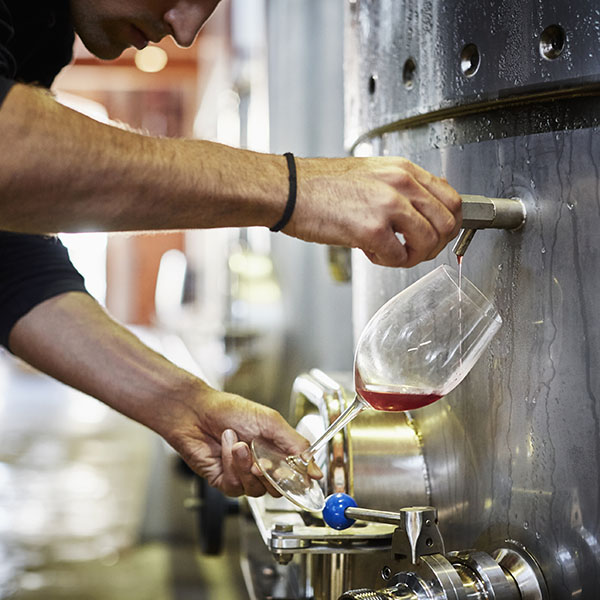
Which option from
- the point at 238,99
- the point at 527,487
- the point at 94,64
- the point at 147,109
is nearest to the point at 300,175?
the point at 527,487

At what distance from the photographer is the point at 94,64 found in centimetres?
1022

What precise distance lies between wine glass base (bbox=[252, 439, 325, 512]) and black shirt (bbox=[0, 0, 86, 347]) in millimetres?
479

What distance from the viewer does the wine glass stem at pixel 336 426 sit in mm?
894

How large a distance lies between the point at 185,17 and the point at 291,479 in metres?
0.69

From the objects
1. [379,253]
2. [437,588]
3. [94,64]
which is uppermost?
[94,64]

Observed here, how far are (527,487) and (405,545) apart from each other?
5.4 inches

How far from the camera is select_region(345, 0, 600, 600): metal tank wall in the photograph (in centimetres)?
77

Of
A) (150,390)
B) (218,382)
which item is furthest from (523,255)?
(218,382)

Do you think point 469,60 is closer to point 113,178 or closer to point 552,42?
point 552,42

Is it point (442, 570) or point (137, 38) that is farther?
point (137, 38)

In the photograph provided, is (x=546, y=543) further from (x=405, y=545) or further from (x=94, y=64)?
(x=94, y=64)

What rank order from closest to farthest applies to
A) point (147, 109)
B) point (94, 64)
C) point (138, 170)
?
point (138, 170) < point (94, 64) < point (147, 109)

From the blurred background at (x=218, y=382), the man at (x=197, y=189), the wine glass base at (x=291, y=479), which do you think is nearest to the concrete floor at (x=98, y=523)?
the blurred background at (x=218, y=382)

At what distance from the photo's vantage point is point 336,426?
0.93m
